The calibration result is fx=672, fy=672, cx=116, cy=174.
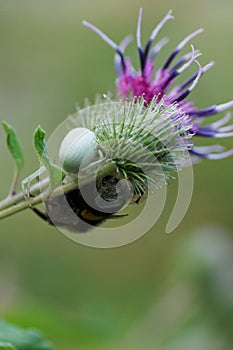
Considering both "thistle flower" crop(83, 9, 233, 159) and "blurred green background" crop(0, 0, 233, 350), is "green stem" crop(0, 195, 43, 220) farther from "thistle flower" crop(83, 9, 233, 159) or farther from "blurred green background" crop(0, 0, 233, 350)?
"blurred green background" crop(0, 0, 233, 350)

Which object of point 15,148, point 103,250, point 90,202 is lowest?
point 90,202

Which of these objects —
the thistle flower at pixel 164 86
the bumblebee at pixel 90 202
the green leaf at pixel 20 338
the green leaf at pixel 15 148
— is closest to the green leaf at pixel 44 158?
the bumblebee at pixel 90 202

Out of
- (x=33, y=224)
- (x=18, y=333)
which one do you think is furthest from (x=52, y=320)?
(x=33, y=224)

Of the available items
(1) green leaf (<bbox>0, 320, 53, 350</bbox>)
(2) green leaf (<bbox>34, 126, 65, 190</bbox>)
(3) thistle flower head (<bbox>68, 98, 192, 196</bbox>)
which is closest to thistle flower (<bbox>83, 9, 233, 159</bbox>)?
(3) thistle flower head (<bbox>68, 98, 192, 196</bbox>)

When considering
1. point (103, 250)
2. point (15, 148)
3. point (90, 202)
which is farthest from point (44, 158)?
point (103, 250)

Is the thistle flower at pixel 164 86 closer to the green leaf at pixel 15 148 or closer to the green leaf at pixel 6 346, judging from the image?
the green leaf at pixel 15 148

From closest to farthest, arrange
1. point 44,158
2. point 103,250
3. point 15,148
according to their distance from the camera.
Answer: point 44,158, point 15,148, point 103,250

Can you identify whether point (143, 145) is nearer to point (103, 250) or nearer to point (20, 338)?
point (20, 338)
